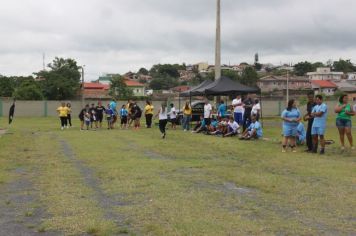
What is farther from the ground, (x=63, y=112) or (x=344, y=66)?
(x=344, y=66)

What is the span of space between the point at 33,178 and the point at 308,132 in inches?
327

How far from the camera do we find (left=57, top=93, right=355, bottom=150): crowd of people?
15000mm

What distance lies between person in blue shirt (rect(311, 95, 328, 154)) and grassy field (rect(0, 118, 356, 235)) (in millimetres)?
472

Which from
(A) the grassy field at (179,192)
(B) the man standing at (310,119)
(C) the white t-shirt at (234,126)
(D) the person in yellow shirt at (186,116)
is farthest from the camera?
(D) the person in yellow shirt at (186,116)

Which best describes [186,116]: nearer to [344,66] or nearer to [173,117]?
[173,117]

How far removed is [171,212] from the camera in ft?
24.3

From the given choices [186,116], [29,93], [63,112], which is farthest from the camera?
[29,93]

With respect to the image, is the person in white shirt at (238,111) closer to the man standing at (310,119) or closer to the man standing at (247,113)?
the man standing at (247,113)

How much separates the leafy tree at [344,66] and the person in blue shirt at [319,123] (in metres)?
Answer: 168

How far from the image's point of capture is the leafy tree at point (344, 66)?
177 metres

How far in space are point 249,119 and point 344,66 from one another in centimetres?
16484

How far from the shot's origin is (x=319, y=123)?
14953mm

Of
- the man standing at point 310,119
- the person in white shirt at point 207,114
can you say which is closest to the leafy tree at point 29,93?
the person in white shirt at point 207,114

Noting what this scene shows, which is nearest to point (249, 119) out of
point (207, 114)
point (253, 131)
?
point (253, 131)
